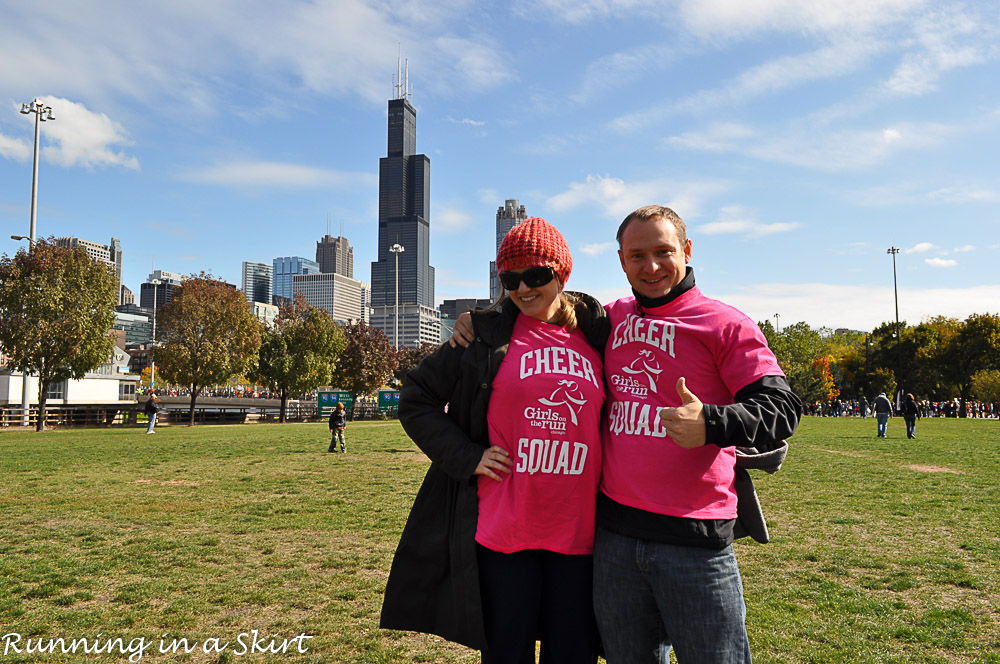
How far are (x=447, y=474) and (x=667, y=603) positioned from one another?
101 cm

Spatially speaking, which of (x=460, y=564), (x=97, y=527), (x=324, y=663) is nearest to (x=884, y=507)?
(x=324, y=663)

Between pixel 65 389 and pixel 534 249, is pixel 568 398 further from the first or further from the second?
pixel 65 389

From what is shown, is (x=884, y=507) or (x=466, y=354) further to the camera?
(x=884, y=507)

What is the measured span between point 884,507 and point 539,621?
9815 mm

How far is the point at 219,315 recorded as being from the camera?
38.6 meters

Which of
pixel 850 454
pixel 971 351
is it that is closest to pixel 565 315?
pixel 850 454

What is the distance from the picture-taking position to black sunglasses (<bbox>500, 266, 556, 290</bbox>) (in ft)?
8.77

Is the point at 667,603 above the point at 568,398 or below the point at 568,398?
below

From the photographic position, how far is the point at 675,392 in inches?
92.7

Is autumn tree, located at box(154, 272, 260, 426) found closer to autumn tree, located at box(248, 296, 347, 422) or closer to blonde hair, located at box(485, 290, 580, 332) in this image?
autumn tree, located at box(248, 296, 347, 422)

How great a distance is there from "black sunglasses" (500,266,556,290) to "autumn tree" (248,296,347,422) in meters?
46.7

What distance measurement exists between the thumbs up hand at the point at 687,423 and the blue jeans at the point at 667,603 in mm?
434

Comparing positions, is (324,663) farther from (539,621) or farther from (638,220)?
(638,220)

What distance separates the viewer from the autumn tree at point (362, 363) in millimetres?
54906
